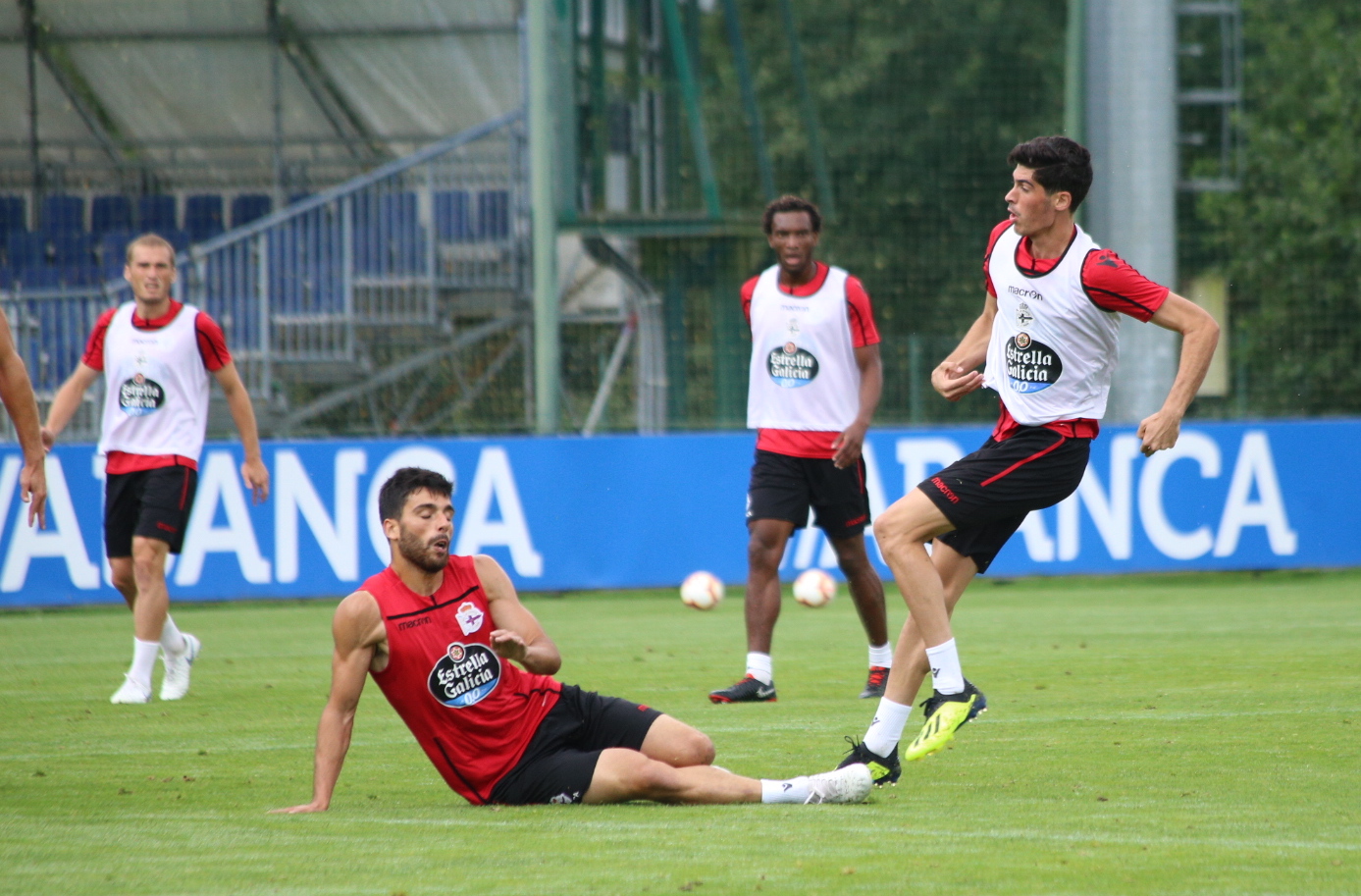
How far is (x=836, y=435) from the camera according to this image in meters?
9.04

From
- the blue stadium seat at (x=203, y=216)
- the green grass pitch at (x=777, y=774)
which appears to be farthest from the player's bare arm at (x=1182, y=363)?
the blue stadium seat at (x=203, y=216)

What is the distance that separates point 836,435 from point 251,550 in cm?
678

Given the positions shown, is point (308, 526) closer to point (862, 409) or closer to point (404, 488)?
point (862, 409)

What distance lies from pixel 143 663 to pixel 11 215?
13.8m

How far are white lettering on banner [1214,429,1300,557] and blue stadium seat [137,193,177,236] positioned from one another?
42.4 feet

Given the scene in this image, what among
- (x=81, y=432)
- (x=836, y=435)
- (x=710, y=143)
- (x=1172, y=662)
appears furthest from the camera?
(x=710, y=143)

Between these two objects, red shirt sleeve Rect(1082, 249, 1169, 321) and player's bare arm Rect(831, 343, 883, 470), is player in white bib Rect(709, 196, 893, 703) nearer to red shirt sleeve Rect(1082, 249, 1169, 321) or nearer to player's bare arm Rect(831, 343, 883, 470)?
player's bare arm Rect(831, 343, 883, 470)

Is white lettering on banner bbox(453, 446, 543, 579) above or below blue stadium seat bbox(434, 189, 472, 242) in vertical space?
below

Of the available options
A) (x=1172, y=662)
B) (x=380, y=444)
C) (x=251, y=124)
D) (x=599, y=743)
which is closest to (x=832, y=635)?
(x=1172, y=662)

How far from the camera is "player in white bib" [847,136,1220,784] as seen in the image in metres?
5.95

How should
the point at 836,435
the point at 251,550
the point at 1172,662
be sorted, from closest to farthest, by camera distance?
the point at 836,435 → the point at 1172,662 → the point at 251,550

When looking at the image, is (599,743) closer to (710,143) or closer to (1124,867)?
(1124,867)

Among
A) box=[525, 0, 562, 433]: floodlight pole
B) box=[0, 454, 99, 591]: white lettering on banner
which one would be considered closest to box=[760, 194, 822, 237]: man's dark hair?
box=[525, 0, 562, 433]: floodlight pole

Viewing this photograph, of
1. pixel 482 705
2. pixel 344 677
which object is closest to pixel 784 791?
pixel 482 705
